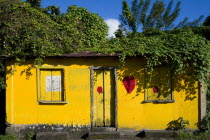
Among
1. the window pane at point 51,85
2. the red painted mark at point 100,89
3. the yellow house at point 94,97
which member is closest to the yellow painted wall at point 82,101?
the yellow house at point 94,97

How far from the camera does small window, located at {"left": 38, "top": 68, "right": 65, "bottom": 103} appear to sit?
7434 mm

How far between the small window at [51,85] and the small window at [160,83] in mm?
3130

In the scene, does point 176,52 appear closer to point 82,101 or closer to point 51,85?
point 82,101

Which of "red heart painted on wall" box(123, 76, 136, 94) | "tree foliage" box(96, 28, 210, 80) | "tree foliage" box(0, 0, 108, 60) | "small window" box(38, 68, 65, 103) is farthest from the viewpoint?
"small window" box(38, 68, 65, 103)

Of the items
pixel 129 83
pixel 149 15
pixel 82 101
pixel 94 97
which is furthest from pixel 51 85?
pixel 149 15

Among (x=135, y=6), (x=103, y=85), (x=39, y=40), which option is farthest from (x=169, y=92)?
(x=135, y=6)

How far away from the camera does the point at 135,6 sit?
33.5 m

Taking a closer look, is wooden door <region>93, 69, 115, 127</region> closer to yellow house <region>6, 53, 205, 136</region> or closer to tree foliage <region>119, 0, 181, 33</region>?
yellow house <region>6, 53, 205, 136</region>

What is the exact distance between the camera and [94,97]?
293 inches

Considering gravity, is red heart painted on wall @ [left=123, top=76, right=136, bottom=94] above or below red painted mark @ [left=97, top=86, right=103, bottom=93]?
above

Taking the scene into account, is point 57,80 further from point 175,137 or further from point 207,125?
point 207,125

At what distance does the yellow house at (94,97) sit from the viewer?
23.9 ft

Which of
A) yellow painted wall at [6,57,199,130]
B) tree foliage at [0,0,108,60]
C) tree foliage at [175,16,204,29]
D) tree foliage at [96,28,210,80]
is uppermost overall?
tree foliage at [175,16,204,29]

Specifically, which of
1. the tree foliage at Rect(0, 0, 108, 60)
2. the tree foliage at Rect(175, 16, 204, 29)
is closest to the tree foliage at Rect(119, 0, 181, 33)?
the tree foliage at Rect(175, 16, 204, 29)
